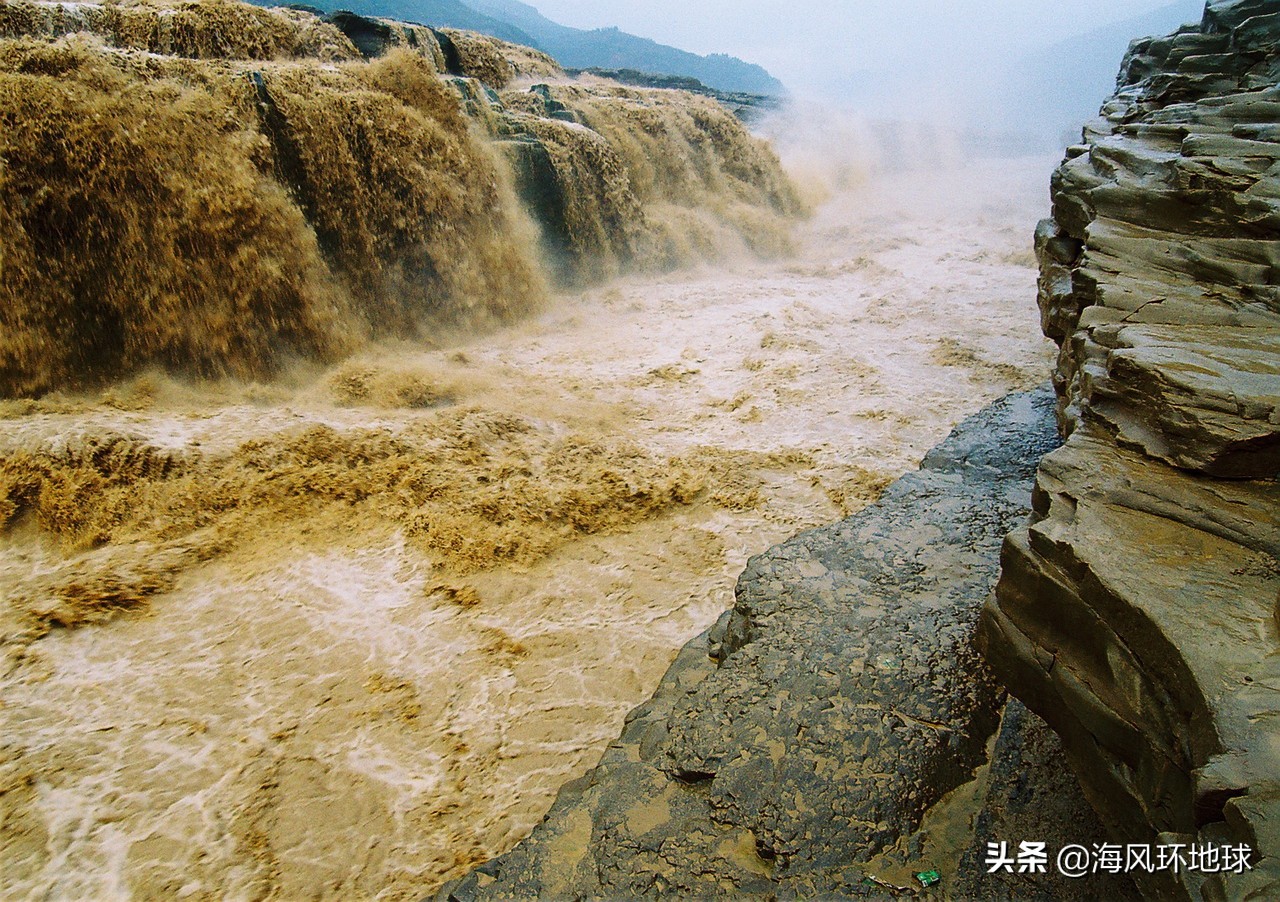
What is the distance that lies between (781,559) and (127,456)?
11.8ft

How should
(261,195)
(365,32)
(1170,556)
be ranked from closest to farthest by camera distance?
1. (1170,556)
2. (261,195)
3. (365,32)

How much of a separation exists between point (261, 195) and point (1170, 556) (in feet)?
21.0

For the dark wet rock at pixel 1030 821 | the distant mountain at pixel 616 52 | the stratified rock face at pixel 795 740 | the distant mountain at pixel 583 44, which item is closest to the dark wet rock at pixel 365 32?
the stratified rock face at pixel 795 740

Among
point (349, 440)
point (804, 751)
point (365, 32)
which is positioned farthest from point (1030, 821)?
point (365, 32)

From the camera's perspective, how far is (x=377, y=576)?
11.3ft

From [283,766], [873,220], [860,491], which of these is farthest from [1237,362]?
[873,220]

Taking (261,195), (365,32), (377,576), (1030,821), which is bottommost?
(377,576)

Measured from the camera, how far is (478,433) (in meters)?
4.54

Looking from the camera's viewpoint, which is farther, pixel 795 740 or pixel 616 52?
pixel 616 52

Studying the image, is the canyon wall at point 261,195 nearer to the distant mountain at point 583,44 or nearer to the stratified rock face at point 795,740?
the stratified rock face at point 795,740

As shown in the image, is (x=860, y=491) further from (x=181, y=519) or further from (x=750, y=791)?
(x=181, y=519)

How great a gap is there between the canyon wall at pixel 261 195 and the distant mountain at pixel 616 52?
126 ft

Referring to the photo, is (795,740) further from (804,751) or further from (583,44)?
(583,44)

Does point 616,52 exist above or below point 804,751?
above
